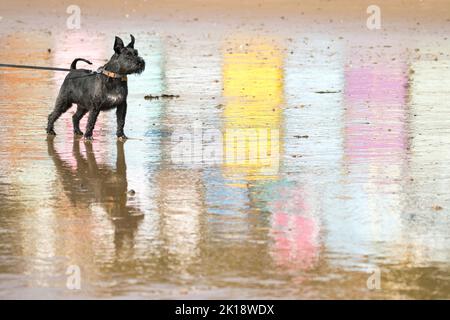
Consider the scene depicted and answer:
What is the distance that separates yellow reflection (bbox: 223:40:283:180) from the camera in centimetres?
1262

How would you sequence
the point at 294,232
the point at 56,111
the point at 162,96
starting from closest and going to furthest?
the point at 294,232 < the point at 56,111 < the point at 162,96

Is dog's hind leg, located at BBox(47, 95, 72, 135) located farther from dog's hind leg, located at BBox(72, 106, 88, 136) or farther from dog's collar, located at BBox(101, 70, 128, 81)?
dog's collar, located at BBox(101, 70, 128, 81)

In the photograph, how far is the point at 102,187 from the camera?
11.6 meters

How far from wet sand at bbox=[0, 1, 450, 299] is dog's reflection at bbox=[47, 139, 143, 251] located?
3cm

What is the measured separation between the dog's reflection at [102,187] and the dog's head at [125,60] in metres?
0.89

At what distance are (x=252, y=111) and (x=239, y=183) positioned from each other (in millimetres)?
4951

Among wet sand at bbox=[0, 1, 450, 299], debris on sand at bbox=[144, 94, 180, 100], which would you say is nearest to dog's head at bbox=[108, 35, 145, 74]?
wet sand at bbox=[0, 1, 450, 299]

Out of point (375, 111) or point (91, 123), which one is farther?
point (375, 111)

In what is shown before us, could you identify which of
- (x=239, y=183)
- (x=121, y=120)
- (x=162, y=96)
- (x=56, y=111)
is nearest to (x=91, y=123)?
(x=121, y=120)

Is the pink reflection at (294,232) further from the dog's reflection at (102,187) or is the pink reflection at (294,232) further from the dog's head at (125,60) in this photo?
the dog's head at (125,60)

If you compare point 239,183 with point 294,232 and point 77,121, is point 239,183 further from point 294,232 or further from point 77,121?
point 77,121

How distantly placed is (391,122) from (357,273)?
7027 mm

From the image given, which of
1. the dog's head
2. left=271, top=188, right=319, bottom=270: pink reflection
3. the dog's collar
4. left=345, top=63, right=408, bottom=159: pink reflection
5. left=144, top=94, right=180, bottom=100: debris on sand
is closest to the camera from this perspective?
left=271, top=188, right=319, bottom=270: pink reflection
